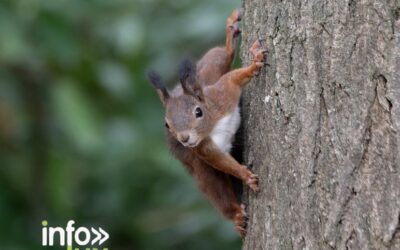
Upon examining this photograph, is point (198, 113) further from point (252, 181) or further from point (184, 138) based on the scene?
point (252, 181)

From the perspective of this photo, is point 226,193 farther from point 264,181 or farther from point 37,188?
point 37,188

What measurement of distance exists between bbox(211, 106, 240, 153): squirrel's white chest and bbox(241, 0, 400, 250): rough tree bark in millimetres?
200

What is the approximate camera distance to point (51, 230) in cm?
420

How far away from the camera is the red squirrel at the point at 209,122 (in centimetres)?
265

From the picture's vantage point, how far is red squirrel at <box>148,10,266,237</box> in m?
2.65

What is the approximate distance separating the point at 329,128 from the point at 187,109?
711mm

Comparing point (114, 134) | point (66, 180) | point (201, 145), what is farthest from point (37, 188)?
point (201, 145)

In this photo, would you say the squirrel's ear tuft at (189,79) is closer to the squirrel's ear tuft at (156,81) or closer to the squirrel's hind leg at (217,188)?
the squirrel's ear tuft at (156,81)

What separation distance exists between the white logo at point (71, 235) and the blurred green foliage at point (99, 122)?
0.10 meters

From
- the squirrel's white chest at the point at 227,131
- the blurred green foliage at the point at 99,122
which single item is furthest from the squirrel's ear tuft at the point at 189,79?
the blurred green foliage at the point at 99,122

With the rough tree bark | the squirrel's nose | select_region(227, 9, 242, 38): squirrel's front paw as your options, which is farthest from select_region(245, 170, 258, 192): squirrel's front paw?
select_region(227, 9, 242, 38): squirrel's front paw

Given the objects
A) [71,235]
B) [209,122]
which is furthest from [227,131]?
[71,235]

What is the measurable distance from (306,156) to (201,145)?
0.52 metres

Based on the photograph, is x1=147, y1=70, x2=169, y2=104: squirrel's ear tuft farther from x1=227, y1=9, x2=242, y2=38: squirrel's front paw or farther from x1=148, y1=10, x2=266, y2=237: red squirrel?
x1=227, y1=9, x2=242, y2=38: squirrel's front paw
